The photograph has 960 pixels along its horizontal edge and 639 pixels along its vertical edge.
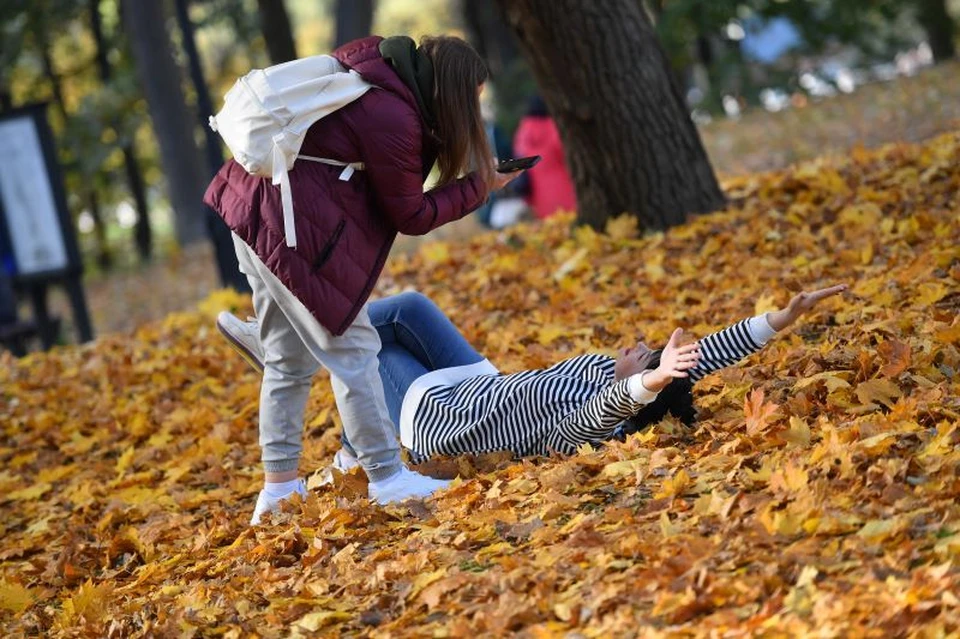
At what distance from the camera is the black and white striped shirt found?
4.24 m

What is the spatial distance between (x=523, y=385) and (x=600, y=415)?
0.41 meters

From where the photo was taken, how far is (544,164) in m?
11.2

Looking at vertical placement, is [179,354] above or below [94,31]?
below

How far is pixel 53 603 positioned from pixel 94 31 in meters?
19.6

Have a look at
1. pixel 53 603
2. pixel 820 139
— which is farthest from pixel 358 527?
pixel 820 139

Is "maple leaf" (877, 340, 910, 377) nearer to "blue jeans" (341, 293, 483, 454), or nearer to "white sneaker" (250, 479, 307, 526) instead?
"blue jeans" (341, 293, 483, 454)

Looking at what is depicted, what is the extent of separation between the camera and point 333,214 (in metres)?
4.20

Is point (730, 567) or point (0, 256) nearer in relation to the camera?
point (730, 567)

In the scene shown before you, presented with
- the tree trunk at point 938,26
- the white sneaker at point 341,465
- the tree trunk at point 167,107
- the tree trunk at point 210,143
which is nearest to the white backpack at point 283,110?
the white sneaker at point 341,465

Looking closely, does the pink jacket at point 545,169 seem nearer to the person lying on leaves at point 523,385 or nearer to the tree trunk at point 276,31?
the tree trunk at point 276,31

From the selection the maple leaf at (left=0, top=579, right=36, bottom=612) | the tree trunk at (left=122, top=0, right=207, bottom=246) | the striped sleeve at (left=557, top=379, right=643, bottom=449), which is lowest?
the maple leaf at (left=0, top=579, right=36, bottom=612)

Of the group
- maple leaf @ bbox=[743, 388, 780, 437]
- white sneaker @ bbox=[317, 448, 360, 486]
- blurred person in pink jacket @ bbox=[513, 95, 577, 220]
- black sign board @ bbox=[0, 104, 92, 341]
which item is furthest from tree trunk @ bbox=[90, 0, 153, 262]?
maple leaf @ bbox=[743, 388, 780, 437]

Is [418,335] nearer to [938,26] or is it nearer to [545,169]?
[545,169]

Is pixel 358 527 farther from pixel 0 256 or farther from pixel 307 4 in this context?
pixel 307 4
